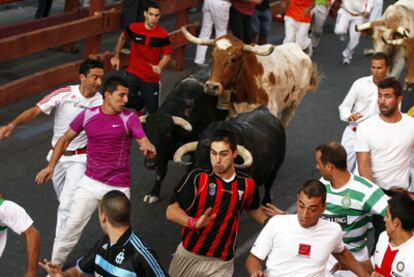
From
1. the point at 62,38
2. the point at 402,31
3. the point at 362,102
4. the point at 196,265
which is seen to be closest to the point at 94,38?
the point at 62,38

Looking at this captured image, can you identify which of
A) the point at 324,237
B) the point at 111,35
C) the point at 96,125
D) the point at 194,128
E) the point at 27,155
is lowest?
the point at 111,35

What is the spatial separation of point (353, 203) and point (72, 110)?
3.06 m

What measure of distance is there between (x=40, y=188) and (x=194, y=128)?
1.89 meters

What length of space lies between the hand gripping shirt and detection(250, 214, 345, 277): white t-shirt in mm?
2093

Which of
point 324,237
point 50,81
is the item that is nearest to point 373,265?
point 324,237

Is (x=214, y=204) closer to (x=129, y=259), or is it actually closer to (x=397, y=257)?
(x=129, y=259)

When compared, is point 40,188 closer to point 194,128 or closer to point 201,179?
point 194,128

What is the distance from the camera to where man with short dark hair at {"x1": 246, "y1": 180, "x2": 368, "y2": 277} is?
18.7ft

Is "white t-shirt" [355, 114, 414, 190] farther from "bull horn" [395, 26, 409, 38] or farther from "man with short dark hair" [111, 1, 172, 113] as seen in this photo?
"bull horn" [395, 26, 409, 38]

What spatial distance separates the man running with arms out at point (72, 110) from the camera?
26.6ft

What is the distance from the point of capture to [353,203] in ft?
21.1

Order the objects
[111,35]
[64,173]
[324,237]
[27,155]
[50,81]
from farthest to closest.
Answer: [111,35]
[50,81]
[27,155]
[64,173]
[324,237]

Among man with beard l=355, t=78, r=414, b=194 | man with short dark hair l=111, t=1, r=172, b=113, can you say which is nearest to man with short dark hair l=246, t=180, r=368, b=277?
man with beard l=355, t=78, r=414, b=194

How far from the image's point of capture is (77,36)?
517 inches
